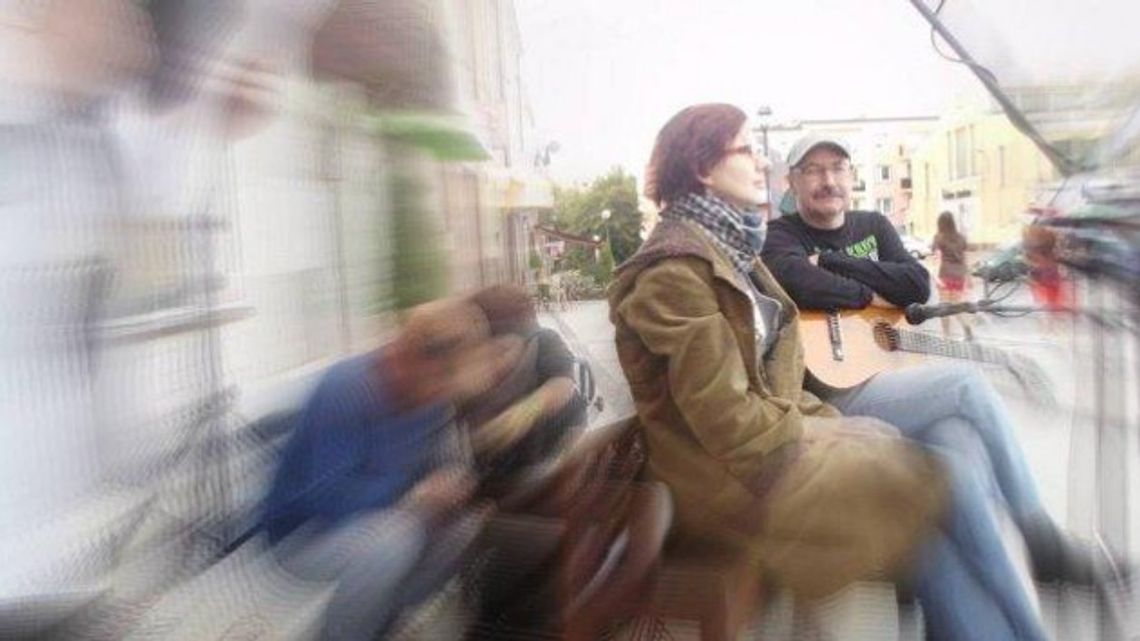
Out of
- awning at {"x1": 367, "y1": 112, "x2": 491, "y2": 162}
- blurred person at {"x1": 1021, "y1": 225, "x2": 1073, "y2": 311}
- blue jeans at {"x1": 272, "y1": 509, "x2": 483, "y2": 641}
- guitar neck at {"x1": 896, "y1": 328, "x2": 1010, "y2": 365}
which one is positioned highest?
awning at {"x1": 367, "y1": 112, "x2": 491, "y2": 162}

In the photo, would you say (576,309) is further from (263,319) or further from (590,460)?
(263,319)

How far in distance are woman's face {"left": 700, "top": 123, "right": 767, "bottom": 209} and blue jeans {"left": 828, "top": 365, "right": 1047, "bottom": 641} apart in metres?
0.28

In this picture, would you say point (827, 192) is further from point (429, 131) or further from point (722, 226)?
point (429, 131)

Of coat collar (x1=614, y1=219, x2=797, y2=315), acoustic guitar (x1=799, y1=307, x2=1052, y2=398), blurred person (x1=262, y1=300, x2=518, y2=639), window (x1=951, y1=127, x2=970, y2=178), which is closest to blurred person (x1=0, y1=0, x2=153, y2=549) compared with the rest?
blurred person (x1=262, y1=300, x2=518, y2=639)

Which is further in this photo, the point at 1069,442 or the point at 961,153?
Answer: the point at 1069,442

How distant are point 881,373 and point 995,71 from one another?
15.3 inches

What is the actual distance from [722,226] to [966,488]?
0.47 metres

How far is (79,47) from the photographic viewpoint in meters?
1.05

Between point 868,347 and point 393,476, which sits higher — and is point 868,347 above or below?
above

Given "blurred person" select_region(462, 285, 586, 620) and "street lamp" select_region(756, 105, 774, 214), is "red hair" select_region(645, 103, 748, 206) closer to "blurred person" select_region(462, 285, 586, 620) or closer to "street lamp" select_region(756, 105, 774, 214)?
"street lamp" select_region(756, 105, 774, 214)

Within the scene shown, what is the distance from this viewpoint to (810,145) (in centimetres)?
104

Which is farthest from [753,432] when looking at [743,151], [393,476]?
[393,476]

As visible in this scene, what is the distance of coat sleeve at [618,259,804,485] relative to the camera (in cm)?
103

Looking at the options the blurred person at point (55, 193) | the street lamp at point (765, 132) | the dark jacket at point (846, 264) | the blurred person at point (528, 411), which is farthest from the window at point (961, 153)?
the blurred person at point (55, 193)
